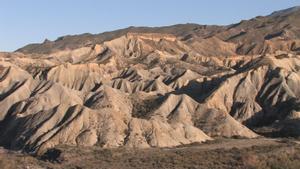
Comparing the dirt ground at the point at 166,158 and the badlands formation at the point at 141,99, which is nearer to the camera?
the dirt ground at the point at 166,158

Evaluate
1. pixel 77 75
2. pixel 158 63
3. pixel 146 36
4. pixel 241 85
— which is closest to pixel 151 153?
pixel 241 85

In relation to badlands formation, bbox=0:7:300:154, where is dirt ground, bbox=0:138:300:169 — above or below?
below

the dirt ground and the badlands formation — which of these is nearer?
the dirt ground

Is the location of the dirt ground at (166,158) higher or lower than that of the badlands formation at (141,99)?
lower
